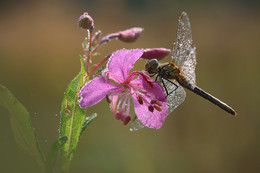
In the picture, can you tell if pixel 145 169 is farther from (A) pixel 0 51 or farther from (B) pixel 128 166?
(A) pixel 0 51

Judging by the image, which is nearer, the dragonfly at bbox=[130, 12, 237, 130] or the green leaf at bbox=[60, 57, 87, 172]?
the green leaf at bbox=[60, 57, 87, 172]

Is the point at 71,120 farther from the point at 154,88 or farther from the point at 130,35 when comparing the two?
the point at 130,35

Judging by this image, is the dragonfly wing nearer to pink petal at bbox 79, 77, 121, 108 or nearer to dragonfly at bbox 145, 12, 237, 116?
dragonfly at bbox 145, 12, 237, 116

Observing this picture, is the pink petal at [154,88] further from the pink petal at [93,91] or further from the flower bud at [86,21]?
the flower bud at [86,21]

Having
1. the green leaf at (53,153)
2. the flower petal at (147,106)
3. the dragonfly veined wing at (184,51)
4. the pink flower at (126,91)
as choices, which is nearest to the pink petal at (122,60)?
the pink flower at (126,91)

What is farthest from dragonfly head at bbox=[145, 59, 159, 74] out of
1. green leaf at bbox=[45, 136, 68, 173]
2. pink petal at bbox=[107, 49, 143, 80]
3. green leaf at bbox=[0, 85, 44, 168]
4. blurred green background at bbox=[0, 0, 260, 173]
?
blurred green background at bbox=[0, 0, 260, 173]

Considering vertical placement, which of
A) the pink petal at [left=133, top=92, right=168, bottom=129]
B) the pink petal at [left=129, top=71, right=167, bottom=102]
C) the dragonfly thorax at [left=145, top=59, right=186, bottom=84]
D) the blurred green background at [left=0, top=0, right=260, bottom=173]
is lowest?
the blurred green background at [left=0, top=0, right=260, bottom=173]

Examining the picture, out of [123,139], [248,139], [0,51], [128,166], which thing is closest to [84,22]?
[128,166]
